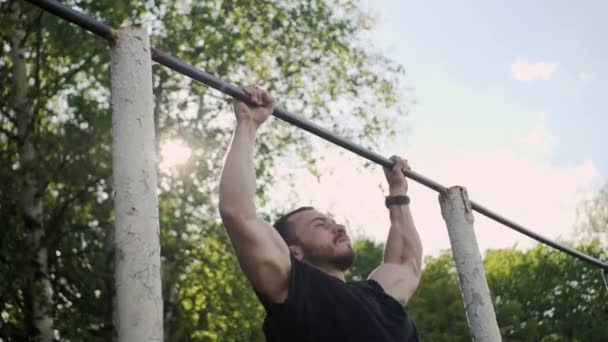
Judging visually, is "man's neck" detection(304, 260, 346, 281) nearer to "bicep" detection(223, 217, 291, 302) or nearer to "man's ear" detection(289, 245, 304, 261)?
"man's ear" detection(289, 245, 304, 261)

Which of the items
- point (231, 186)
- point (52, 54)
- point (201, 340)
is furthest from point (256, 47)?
point (231, 186)

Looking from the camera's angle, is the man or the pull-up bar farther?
the man

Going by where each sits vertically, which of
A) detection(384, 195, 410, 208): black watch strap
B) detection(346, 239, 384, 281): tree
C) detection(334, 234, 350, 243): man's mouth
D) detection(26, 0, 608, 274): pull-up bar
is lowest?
detection(334, 234, 350, 243): man's mouth

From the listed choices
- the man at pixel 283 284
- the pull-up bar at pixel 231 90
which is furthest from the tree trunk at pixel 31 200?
the man at pixel 283 284

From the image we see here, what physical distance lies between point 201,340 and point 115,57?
12.8 meters

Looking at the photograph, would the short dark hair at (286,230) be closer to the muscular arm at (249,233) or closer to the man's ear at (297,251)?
the man's ear at (297,251)

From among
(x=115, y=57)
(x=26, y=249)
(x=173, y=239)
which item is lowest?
(x=115, y=57)

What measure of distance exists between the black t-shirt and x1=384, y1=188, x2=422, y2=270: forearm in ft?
3.09

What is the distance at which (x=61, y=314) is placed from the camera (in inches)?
333

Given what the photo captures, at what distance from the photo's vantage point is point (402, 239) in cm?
348

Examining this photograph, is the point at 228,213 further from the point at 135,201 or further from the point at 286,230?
the point at 286,230

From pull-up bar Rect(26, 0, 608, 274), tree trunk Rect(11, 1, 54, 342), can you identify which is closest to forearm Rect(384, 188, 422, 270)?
pull-up bar Rect(26, 0, 608, 274)

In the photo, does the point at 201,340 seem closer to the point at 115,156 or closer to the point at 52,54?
the point at 52,54

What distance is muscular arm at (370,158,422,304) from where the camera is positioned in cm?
314
